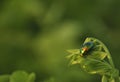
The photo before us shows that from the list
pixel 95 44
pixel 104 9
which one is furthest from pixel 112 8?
pixel 95 44

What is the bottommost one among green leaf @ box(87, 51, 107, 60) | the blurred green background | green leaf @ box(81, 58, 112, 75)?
green leaf @ box(81, 58, 112, 75)

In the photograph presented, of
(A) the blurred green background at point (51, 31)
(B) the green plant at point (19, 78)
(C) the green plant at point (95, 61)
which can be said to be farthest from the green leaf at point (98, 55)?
(A) the blurred green background at point (51, 31)

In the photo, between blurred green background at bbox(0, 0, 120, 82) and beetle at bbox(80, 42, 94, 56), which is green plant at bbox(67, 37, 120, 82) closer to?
beetle at bbox(80, 42, 94, 56)

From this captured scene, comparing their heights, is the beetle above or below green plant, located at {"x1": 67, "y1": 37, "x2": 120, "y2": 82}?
above

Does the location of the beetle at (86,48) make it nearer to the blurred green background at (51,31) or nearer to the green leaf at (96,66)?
the green leaf at (96,66)

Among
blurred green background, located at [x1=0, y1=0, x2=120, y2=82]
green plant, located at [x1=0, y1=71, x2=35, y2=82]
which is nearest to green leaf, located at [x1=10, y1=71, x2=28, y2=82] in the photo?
green plant, located at [x1=0, y1=71, x2=35, y2=82]
